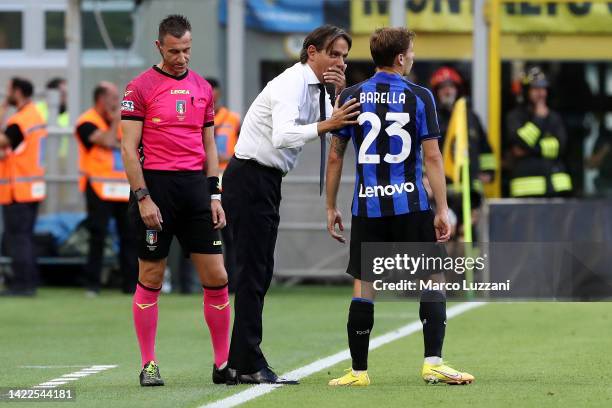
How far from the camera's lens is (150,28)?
17766mm

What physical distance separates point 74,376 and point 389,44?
2.73m

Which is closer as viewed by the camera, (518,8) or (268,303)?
(268,303)

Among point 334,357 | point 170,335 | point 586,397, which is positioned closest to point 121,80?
point 170,335

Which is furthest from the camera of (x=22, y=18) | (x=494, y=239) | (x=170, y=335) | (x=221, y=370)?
(x=22, y=18)

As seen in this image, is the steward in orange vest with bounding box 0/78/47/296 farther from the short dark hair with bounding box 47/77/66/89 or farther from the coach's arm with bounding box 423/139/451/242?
the coach's arm with bounding box 423/139/451/242

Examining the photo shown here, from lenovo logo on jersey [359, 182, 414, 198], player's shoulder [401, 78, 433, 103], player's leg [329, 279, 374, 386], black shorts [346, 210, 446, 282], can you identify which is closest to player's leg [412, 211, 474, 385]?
black shorts [346, 210, 446, 282]

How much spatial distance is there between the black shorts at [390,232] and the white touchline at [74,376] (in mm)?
1825

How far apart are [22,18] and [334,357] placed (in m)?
13.4

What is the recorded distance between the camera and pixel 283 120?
8.70m

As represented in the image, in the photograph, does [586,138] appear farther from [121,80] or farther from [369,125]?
[369,125]

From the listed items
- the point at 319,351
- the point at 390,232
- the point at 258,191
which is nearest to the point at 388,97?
the point at 390,232

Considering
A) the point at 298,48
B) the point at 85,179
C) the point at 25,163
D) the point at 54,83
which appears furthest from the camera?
the point at 54,83

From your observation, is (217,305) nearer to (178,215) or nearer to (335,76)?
(178,215)

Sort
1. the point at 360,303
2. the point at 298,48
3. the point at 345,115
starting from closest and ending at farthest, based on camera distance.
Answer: the point at 345,115
the point at 360,303
the point at 298,48
